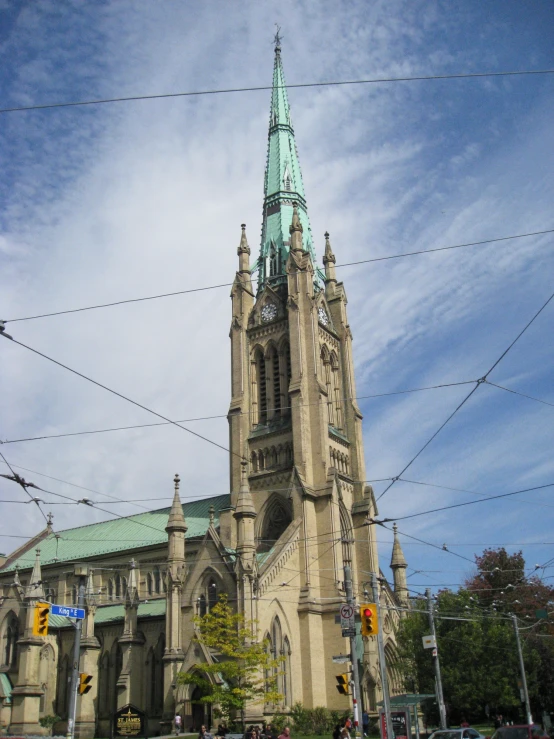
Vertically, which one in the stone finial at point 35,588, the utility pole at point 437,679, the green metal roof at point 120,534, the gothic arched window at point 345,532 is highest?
the green metal roof at point 120,534

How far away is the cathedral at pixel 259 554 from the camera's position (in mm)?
45844

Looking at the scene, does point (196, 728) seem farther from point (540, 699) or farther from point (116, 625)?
point (540, 699)

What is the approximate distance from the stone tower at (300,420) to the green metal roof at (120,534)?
456 centimetres

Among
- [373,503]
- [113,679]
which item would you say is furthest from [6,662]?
[373,503]

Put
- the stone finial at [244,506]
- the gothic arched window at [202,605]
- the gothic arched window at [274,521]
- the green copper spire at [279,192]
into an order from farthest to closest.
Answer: the green copper spire at [279,192], the gothic arched window at [274,521], the gothic arched window at [202,605], the stone finial at [244,506]

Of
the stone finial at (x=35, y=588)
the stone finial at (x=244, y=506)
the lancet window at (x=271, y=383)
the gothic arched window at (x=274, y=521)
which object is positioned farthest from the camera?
the lancet window at (x=271, y=383)

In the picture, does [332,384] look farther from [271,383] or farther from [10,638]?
[10,638]

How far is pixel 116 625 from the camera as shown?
53.6 m

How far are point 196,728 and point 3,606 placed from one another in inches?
802

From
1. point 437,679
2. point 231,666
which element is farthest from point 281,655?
point 437,679

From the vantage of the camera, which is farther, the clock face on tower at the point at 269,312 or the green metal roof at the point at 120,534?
the clock face on tower at the point at 269,312

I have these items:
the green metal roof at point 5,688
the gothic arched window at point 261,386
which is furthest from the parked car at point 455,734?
the green metal roof at point 5,688

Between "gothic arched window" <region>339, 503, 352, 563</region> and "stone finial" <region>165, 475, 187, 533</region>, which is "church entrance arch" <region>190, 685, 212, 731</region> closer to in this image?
"stone finial" <region>165, 475, 187, 533</region>

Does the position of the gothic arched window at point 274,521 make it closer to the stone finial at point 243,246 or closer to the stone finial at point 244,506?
the stone finial at point 244,506
